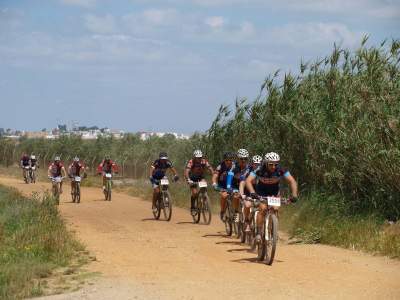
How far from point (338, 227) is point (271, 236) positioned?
3718 millimetres

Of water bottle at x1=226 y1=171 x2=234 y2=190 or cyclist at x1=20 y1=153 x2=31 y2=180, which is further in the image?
cyclist at x1=20 y1=153 x2=31 y2=180

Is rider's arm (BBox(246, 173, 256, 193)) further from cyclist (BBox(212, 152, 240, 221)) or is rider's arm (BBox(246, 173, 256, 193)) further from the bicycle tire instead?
the bicycle tire

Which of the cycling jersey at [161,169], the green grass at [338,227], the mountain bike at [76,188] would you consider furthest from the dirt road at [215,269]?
the mountain bike at [76,188]

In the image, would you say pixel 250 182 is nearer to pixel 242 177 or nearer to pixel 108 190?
pixel 242 177

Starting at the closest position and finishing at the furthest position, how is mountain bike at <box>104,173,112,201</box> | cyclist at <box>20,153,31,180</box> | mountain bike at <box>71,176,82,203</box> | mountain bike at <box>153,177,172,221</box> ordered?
mountain bike at <box>153,177,172,221</box> → mountain bike at <box>71,176,82,203</box> → mountain bike at <box>104,173,112,201</box> → cyclist at <box>20,153,31,180</box>

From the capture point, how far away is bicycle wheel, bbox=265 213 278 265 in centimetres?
1167

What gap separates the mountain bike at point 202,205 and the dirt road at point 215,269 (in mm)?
1227

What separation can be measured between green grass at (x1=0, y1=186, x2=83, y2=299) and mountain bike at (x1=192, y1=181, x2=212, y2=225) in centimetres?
385

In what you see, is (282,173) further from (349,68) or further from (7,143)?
(7,143)

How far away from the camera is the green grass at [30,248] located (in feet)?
32.1

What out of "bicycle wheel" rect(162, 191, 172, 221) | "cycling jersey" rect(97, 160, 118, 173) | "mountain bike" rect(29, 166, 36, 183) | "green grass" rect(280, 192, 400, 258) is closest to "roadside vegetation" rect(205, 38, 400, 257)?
"green grass" rect(280, 192, 400, 258)

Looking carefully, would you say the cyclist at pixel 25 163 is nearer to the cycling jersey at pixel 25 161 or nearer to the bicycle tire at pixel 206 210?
the cycling jersey at pixel 25 161

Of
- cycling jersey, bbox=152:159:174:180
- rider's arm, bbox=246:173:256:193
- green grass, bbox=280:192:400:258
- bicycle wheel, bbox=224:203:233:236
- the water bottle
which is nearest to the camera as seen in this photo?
rider's arm, bbox=246:173:256:193

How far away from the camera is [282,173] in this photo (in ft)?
41.2
